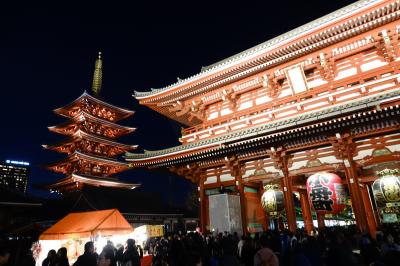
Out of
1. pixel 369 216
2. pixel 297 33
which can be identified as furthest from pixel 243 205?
pixel 297 33

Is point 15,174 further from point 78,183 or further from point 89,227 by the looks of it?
point 89,227

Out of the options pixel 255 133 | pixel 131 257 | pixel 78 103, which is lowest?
pixel 131 257

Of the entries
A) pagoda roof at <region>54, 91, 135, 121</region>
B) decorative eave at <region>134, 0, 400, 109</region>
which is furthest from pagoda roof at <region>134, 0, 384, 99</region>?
pagoda roof at <region>54, 91, 135, 121</region>

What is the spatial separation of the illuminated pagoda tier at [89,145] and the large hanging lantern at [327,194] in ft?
84.8

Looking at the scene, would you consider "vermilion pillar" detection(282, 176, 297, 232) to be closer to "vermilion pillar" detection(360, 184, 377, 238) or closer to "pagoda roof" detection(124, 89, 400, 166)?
"pagoda roof" detection(124, 89, 400, 166)

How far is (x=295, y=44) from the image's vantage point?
1341 cm

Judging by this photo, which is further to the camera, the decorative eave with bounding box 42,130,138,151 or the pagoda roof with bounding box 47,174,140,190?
the decorative eave with bounding box 42,130,138,151

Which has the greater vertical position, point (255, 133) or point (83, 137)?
point (83, 137)

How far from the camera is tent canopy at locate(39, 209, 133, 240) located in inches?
435

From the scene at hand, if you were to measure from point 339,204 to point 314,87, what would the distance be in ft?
20.7

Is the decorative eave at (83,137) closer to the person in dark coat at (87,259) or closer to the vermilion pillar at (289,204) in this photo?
the vermilion pillar at (289,204)

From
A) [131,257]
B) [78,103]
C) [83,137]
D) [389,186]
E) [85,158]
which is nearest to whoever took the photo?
[131,257]

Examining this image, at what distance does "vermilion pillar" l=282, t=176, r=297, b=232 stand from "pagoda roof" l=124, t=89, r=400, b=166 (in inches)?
100

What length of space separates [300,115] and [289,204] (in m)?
4.29
